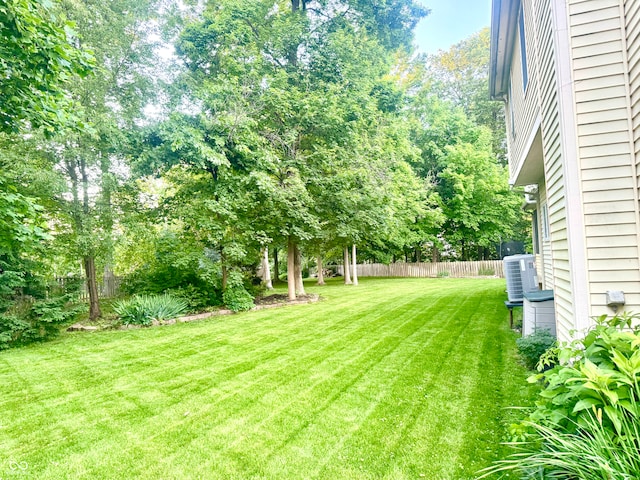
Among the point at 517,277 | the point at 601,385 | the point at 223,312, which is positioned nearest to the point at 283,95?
the point at 223,312

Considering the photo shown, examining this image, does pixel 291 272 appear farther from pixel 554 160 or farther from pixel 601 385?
pixel 601 385

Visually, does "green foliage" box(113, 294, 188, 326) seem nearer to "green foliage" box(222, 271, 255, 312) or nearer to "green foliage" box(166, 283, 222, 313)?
"green foliage" box(166, 283, 222, 313)

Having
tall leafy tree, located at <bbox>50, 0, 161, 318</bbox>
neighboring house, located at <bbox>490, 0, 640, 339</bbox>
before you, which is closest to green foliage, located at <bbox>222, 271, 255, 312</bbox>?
tall leafy tree, located at <bbox>50, 0, 161, 318</bbox>

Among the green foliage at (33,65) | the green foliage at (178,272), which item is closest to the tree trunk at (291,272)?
the green foliage at (178,272)

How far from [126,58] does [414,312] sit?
28.8ft

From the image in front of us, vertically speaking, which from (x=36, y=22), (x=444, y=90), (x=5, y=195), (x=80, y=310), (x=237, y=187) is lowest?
(x=80, y=310)

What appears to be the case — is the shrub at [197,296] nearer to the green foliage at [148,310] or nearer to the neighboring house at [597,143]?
the green foliage at [148,310]

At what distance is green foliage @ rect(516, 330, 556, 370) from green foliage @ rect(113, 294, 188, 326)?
690cm

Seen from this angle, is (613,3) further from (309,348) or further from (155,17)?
(155,17)

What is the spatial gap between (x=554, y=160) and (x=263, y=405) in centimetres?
382

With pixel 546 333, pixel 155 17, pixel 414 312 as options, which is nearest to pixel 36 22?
pixel 155 17

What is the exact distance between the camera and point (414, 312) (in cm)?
790

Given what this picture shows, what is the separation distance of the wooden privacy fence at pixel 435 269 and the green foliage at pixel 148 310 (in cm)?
1606

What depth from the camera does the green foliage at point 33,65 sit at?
3564 millimetres
